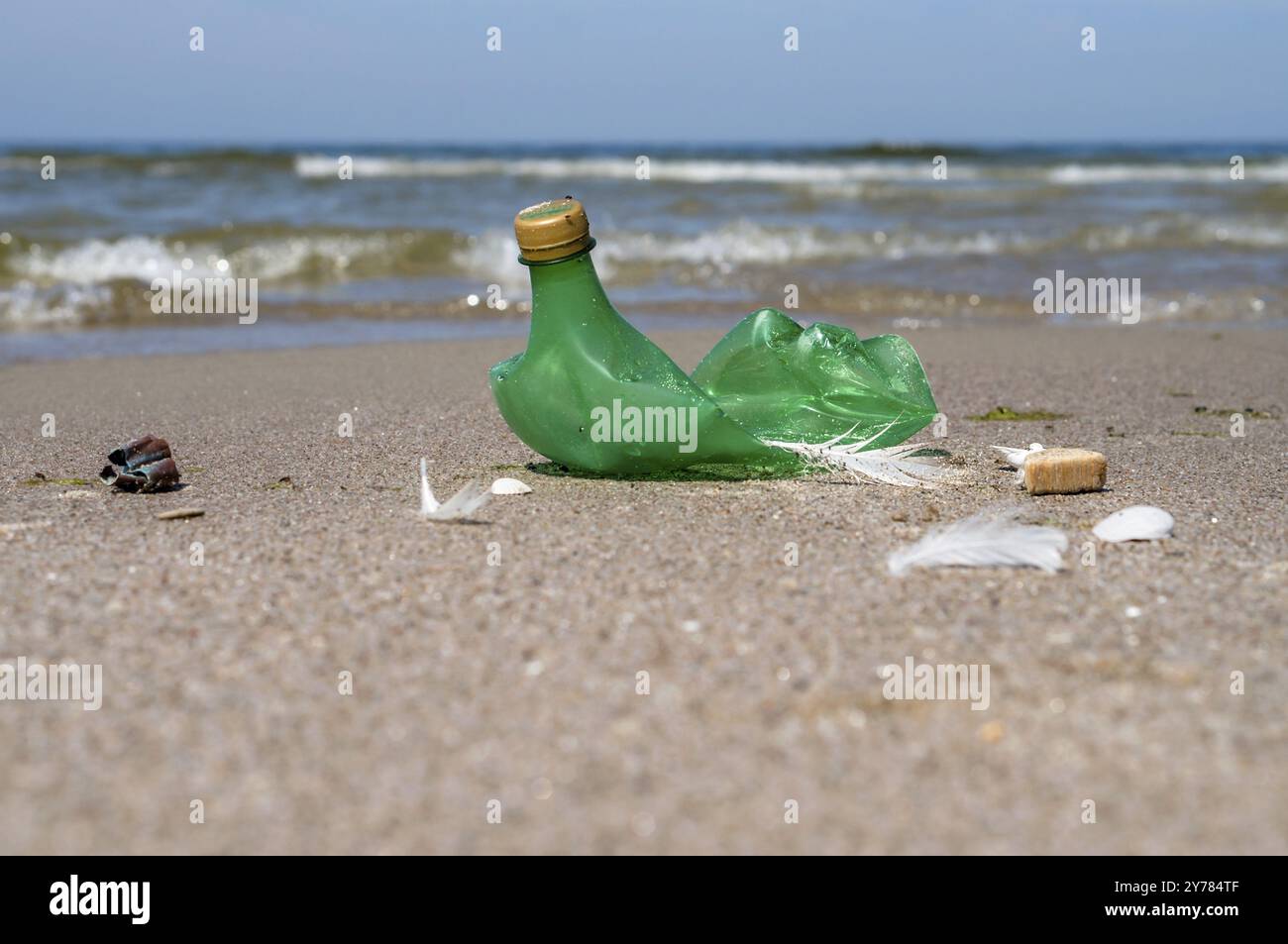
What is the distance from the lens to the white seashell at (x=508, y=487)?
9.91ft

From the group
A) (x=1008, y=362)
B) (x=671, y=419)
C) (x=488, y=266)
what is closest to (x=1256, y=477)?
(x=671, y=419)

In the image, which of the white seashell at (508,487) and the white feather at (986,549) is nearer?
the white feather at (986,549)

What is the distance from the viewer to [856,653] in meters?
1.99

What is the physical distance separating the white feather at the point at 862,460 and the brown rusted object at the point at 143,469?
150 cm

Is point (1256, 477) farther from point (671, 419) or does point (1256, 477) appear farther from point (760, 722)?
point (760, 722)

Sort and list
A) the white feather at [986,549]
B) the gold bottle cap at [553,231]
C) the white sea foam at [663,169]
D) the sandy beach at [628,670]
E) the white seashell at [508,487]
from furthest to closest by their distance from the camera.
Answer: the white sea foam at [663,169]
the white seashell at [508,487]
the gold bottle cap at [553,231]
the white feather at [986,549]
the sandy beach at [628,670]

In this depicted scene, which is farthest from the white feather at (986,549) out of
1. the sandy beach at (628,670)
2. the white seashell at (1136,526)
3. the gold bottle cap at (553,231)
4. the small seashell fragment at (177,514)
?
the small seashell fragment at (177,514)

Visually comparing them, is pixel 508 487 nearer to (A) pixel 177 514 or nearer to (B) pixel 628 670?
(A) pixel 177 514

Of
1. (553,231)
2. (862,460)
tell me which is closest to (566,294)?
(553,231)

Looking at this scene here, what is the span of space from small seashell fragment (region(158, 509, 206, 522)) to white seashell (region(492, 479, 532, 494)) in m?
0.67

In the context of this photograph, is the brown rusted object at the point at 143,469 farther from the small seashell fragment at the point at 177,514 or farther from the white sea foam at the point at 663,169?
the white sea foam at the point at 663,169

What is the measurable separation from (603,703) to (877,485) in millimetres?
1439

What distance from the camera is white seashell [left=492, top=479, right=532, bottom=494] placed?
3.02 meters

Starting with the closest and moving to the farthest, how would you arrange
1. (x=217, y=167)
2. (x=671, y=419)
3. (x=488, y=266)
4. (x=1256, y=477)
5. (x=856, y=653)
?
(x=856, y=653) → (x=671, y=419) → (x=1256, y=477) → (x=488, y=266) → (x=217, y=167)
